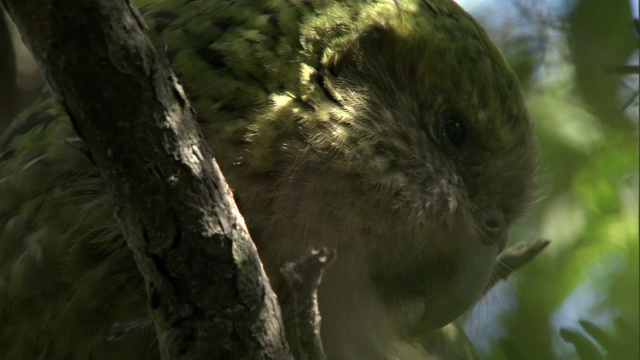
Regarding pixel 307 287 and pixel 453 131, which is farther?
pixel 453 131

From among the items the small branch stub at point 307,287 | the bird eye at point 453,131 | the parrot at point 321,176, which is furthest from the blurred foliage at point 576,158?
the small branch stub at point 307,287

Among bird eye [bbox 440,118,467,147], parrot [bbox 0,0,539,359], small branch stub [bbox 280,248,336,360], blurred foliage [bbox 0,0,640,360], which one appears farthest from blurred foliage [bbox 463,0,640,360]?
small branch stub [bbox 280,248,336,360]

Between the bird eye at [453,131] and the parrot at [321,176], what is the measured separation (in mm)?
11

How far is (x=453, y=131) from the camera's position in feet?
8.77

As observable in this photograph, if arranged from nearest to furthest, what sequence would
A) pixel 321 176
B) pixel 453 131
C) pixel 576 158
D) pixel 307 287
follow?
pixel 307 287
pixel 321 176
pixel 453 131
pixel 576 158

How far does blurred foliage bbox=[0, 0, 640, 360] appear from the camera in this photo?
8.51ft

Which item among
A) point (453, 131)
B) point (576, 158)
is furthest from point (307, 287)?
point (576, 158)

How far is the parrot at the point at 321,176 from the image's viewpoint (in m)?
2.28

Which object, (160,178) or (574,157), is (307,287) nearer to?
(160,178)

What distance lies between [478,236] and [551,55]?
2.63 feet

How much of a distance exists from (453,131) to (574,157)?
0.55m

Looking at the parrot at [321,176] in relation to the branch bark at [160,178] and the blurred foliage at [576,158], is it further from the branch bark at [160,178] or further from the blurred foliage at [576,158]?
the branch bark at [160,178]

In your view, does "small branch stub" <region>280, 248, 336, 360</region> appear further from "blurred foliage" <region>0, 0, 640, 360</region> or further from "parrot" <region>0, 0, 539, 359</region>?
"blurred foliage" <region>0, 0, 640, 360</region>

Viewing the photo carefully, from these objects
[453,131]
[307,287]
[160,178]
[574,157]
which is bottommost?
[574,157]
